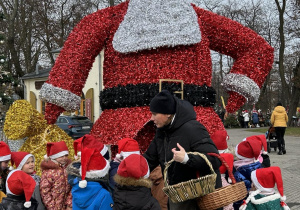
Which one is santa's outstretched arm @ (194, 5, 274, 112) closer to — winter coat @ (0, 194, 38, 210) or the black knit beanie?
the black knit beanie

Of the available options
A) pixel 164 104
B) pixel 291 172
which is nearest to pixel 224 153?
pixel 164 104

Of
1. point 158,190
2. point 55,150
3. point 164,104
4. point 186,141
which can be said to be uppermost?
point 164,104

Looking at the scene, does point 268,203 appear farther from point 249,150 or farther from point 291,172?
point 291,172

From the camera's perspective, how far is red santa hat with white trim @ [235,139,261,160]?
3.59 metres

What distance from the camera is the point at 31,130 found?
387cm

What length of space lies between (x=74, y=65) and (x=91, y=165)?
118 cm

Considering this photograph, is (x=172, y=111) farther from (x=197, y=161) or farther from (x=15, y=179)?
(x=15, y=179)

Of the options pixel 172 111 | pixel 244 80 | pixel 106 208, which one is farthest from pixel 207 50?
pixel 106 208

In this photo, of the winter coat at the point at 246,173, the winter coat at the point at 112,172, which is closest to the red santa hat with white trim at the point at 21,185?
the winter coat at the point at 112,172

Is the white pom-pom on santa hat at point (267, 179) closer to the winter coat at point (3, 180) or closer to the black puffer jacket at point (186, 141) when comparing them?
the black puffer jacket at point (186, 141)

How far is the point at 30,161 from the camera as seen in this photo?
12.1 ft

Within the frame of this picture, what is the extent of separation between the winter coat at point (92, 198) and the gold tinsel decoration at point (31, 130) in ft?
3.88

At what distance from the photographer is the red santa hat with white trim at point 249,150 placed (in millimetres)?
3594

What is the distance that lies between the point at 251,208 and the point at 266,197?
0.17m
